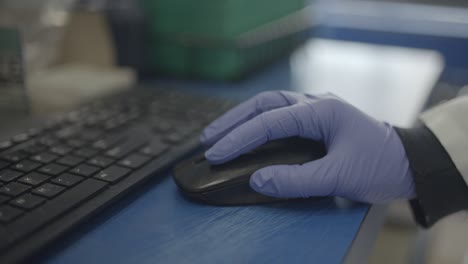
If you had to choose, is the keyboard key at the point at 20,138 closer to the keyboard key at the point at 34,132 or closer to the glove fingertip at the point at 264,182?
the keyboard key at the point at 34,132

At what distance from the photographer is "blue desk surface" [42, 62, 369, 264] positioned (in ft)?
1.36

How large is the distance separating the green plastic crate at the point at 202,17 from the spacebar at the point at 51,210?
0.50m

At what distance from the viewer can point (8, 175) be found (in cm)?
49

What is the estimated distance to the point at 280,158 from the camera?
0.52 m

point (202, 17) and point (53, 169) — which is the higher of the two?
point (202, 17)

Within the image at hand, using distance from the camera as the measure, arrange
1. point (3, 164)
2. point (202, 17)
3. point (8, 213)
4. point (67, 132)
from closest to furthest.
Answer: point (8, 213) < point (3, 164) < point (67, 132) < point (202, 17)

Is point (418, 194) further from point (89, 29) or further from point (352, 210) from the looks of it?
point (89, 29)

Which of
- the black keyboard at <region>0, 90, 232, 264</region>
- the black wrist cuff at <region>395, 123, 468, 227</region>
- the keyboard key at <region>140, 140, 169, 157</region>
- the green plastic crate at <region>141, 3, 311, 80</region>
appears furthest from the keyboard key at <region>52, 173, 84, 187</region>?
the green plastic crate at <region>141, 3, 311, 80</region>

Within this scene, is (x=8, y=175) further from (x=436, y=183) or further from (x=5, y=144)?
(x=436, y=183)

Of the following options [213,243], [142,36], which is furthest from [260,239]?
[142,36]

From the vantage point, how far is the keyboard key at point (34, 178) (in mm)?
478

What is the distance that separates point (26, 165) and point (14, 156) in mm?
36

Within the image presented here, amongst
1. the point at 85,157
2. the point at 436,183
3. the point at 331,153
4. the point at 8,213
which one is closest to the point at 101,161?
the point at 85,157

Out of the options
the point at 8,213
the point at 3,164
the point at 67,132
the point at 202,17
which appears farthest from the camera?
the point at 202,17
